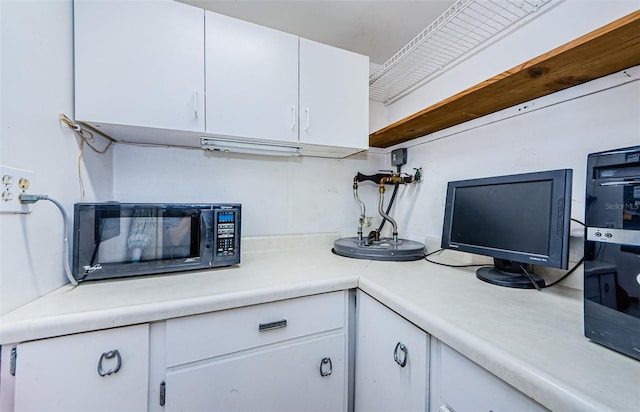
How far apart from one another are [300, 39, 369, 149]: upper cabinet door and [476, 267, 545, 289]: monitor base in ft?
2.79

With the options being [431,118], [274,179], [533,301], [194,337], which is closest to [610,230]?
[533,301]

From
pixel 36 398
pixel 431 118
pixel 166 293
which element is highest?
pixel 431 118

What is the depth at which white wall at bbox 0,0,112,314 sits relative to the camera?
2.16 ft

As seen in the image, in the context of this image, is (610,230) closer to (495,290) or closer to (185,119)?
(495,290)

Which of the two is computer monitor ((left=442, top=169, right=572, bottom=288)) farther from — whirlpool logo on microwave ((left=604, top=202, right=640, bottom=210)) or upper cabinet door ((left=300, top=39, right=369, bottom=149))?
upper cabinet door ((left=300, top=39, right=369, bottom=149))

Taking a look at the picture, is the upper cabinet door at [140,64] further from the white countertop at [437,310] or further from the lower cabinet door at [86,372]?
the lower cabinet door at [86,372]

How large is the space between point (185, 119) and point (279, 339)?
0.96m

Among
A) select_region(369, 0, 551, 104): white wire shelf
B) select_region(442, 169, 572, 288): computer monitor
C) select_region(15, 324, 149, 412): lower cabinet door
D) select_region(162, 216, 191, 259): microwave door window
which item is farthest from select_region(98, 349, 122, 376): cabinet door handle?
select_region(369, 0, 551, 104): white wire shelf

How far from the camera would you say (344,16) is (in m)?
1.28

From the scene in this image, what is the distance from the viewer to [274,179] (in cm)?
158

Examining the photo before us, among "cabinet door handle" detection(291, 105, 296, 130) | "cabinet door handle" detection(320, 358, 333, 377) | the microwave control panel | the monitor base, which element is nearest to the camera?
the monitor base

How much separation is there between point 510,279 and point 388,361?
1.73ft

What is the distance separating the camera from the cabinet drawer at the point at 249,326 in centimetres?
79

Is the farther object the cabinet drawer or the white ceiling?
the white ceiling
